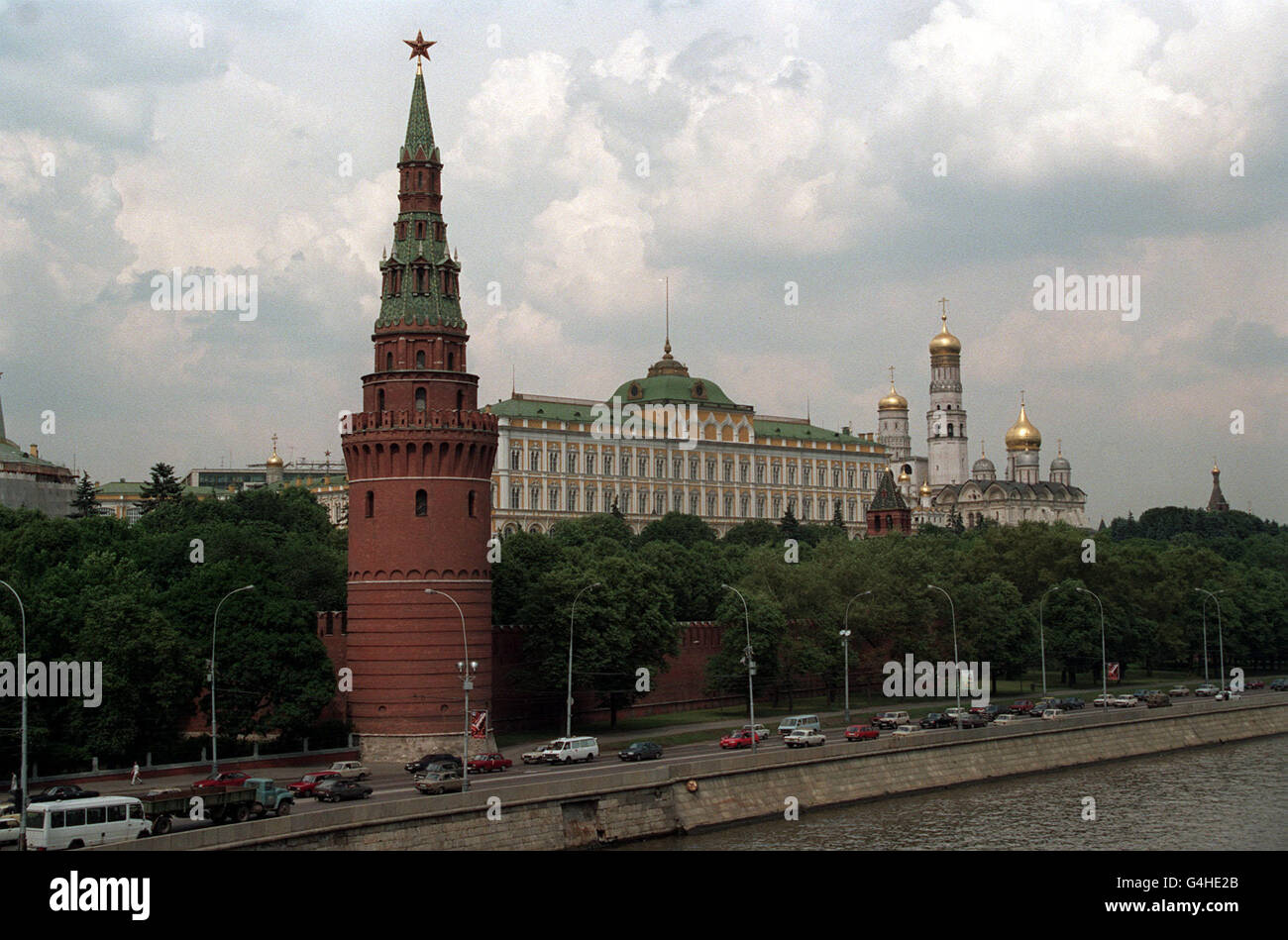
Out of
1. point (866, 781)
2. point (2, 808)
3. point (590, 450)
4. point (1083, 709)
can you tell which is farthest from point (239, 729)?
point (590, 450)

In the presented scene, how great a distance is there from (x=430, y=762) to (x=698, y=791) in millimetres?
11687

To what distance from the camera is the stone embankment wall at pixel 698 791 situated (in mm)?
47812

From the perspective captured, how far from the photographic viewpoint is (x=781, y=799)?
6394 cm

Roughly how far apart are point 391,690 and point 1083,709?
4477 cm

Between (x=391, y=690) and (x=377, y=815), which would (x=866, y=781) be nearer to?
(x=391, y=690)

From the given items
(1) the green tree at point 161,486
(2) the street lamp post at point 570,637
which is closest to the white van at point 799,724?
(2) the street lamp post at point 570,637

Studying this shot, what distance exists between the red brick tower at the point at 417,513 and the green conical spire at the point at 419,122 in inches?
98.1

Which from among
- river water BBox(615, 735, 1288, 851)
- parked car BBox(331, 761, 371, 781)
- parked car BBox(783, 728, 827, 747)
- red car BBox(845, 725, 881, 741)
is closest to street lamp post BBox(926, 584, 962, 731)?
red car BBox(845, 725, 881, 741)

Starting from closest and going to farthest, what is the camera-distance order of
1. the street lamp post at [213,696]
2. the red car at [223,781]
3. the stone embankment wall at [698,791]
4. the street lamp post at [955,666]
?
the stone embankment wall at [698,791]
the red car at [223,781]
the street lamp post at [213,696]
the street lamp post at [955,666]

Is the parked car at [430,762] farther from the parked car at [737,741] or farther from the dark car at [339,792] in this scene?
the parked car at [737,741]

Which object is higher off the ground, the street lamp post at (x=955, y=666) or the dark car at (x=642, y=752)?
the street lamp post at (x=955, y=666)

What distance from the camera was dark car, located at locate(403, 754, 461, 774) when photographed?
6481 cm

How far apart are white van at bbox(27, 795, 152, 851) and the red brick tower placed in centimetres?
2434
